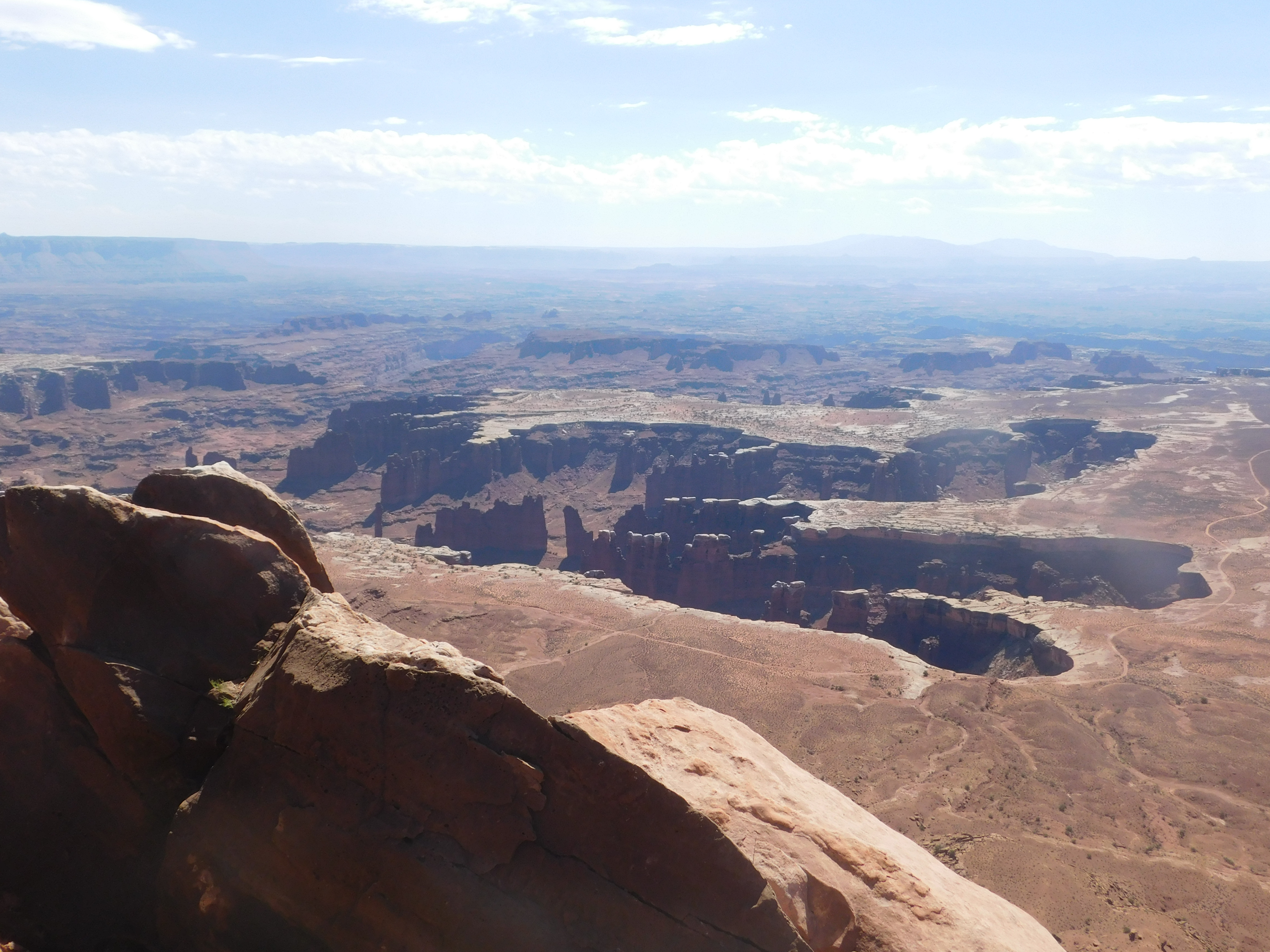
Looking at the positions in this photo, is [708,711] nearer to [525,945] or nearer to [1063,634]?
[525,945]

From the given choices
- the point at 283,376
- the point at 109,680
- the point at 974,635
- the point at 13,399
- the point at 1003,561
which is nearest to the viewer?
the point at 109,680

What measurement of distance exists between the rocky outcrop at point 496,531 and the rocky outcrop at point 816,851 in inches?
2542

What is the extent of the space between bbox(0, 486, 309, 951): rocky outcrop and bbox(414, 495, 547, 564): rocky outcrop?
6735 cm

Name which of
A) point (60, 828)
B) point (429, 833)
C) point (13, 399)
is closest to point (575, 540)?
point (60, 828)

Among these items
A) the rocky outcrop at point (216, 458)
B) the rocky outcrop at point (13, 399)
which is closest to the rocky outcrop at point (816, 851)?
the rocky outcrop at point (216, 458)

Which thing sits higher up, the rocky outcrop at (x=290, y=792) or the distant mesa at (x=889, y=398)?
the rocky outcrop at (x=290, y=792)

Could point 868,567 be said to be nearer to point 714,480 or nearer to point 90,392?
point 714,480

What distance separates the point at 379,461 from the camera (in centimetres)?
10962

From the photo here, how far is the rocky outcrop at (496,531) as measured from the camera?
7956 cm

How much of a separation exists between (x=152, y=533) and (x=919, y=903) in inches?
415

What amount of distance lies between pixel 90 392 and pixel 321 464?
5948 cm

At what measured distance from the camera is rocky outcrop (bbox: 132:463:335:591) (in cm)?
1384

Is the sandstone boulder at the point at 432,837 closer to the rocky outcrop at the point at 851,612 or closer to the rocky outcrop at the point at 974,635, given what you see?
the rocky outcrop at the point at 974,635

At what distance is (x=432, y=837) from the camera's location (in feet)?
31.3
